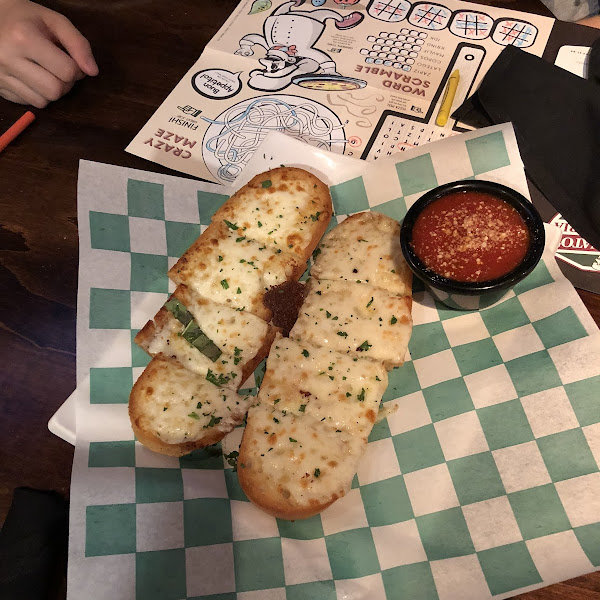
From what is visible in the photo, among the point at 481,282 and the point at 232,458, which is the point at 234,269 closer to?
the point at 232,458

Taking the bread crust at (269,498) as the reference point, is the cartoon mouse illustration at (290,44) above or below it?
above

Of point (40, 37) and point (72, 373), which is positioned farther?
point (40, 37)

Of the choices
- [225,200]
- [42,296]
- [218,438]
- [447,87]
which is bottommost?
[218,438]

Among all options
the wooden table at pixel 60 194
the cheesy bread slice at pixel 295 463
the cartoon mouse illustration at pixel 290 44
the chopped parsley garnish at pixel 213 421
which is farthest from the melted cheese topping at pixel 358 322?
the cartoon mouse illustration at pixel 290 44

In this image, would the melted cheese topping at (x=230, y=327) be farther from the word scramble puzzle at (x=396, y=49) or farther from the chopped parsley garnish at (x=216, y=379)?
the word scramble puzzle at (x=396, y=49)

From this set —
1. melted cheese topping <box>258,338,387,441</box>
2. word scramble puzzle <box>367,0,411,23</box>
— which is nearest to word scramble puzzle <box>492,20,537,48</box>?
word scramble puzzle <box>367,0,411,23</box>

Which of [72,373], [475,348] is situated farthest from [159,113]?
[475,348]

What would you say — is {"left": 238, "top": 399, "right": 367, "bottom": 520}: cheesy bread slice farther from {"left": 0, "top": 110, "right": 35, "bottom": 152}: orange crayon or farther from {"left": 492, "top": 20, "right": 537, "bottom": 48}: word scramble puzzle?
{"left": 492, "top": 20, "right": 537, "bottom": 48}: word scramble puzzle

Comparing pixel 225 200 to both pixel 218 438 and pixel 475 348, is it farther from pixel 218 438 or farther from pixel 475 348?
pixel 475 348
